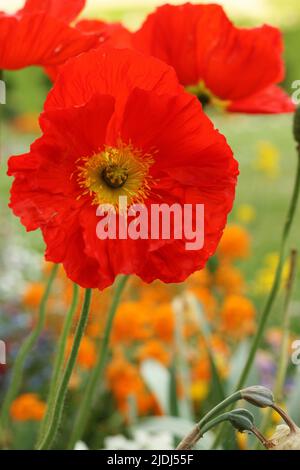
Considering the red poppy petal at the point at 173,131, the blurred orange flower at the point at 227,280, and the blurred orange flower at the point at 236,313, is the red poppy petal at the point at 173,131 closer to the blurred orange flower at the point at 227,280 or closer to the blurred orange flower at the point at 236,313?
the blurred orange flower at the point at 236,313

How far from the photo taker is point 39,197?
0.52 metres

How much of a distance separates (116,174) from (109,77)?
0.20ft

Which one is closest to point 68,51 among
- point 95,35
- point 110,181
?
point 95,35

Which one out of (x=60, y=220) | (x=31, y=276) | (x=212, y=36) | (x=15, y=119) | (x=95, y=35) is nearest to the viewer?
(x=60, y=220)

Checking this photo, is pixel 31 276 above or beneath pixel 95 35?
beneath

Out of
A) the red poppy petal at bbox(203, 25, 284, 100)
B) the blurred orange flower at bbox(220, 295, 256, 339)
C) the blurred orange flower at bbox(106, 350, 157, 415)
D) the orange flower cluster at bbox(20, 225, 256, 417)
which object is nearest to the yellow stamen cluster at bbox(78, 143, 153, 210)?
the red poppy petal at bbox(203, 25, 284, 100)

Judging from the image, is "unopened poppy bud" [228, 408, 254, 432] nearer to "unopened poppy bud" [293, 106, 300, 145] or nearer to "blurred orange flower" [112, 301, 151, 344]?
"unopened poppy bud" [293, 106, 300, 145]

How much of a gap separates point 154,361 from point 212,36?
79 centimetres

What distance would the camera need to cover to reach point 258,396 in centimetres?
48

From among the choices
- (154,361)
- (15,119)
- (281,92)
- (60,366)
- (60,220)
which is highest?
(15,119)

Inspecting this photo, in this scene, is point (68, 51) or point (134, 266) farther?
point (68, 51)

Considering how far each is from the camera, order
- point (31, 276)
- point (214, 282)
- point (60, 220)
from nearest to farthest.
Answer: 1. point (60, 220)
2. point (214, 282)
3. point (31, 276)

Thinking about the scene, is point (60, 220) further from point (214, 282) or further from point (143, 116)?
point (214, 282)

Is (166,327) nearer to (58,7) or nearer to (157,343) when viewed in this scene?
(157,343)
